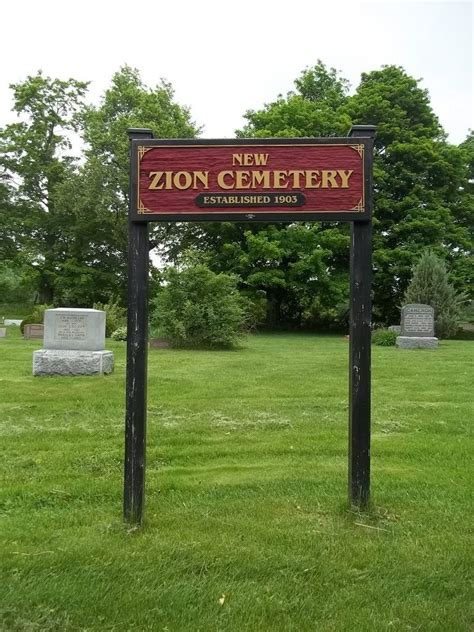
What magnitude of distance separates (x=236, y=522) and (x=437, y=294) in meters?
21.7

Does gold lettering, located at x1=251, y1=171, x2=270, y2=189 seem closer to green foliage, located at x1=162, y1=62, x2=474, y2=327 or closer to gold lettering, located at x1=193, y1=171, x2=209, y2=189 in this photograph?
gold lettering, located at x1=193, y1=171, x2=209, y2=189

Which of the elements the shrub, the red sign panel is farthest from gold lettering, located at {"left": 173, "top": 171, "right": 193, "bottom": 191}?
the shrub

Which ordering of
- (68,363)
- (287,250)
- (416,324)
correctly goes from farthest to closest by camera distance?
(287,250) → (416,324) → (68,363)

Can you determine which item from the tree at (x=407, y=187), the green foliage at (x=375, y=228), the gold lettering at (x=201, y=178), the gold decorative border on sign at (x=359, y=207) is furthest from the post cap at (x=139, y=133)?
the tree at (x=407, y=187)

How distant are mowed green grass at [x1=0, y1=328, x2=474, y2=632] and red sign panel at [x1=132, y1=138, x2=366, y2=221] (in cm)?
211

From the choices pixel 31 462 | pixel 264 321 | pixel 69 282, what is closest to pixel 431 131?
pixel 264 321

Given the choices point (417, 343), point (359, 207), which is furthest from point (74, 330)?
point (417, 343)

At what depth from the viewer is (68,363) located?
11.2m

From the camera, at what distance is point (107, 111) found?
37250mm

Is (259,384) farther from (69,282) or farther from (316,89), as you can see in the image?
(316,89)

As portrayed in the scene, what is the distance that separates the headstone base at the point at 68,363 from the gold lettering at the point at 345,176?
321 inches

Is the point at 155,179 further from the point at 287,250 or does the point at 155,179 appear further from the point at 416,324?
the point at 287,250

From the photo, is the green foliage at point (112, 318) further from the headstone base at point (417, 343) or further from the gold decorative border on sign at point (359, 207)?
the gold decorative border on sign at point (359, 207)

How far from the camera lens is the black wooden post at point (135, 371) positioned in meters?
3.96
